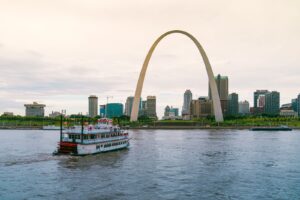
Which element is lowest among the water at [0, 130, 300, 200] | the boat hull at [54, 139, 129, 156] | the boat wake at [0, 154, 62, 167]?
the water at [0, 130, 300, 200]

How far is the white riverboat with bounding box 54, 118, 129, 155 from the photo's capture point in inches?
2395

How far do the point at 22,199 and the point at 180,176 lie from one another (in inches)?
713

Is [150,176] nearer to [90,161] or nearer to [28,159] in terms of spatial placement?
[90,161]

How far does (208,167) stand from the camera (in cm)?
5009

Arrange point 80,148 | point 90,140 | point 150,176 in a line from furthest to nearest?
point 90,140 < point 80,148 < point 150,176

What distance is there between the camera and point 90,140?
209ft

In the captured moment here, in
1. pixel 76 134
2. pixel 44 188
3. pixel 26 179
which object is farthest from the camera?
pixel 76 134

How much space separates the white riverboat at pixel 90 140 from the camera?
200ft

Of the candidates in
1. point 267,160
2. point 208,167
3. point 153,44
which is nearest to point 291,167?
point 267,160

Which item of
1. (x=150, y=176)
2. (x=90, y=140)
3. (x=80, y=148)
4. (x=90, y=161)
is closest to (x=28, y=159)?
(x=80, y=148)

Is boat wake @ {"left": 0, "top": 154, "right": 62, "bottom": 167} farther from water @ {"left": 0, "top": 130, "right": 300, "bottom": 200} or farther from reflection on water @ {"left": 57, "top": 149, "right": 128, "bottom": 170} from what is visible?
reflection on water @ {"left": 57, "top": 149, "right": 128, "bottom": 170}

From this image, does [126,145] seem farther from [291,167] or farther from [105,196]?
[105,196]

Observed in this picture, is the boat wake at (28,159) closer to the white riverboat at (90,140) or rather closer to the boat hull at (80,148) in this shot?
the boat hull at (80,148)

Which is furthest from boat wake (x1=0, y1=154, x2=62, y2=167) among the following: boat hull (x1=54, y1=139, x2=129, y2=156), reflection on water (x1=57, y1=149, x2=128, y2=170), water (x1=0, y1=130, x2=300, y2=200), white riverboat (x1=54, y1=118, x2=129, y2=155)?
white riverboat (x1=54, y1=118, x2=129, y2=155)
